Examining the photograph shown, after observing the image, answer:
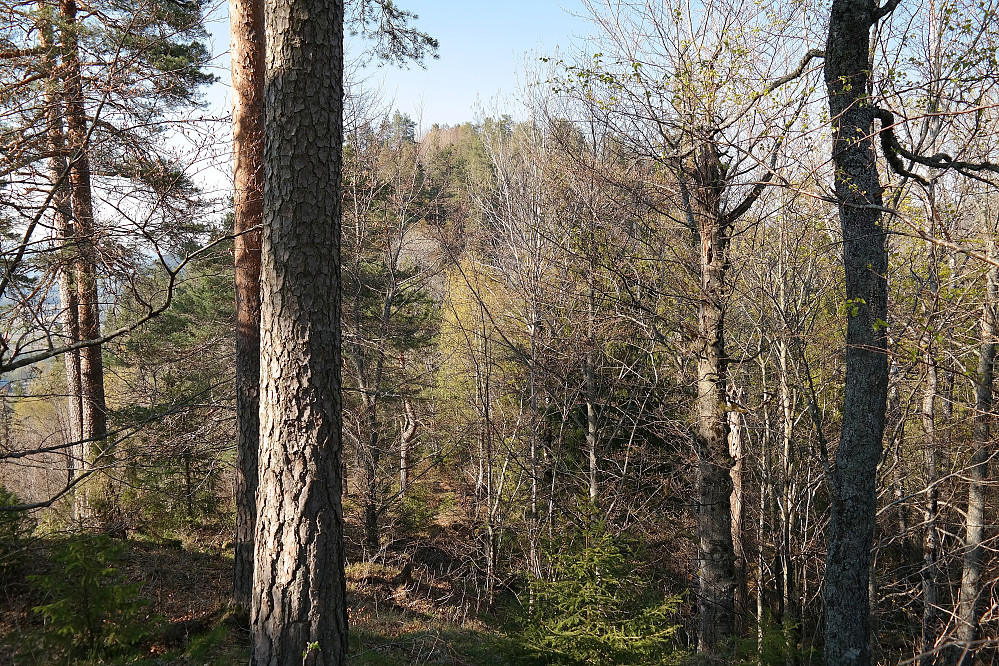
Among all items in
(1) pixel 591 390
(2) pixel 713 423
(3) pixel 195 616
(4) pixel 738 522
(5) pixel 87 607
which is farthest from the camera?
(1) pixel 591 390

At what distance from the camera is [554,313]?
11.9m

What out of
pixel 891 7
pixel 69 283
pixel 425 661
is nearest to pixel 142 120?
pixel 69 283

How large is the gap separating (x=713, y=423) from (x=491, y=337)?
282 cm

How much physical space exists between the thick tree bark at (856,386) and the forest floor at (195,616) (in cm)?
287

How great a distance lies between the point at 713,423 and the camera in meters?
6.98

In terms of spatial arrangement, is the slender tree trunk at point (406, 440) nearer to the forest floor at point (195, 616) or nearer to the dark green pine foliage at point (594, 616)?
the forest floor at point (195, 616)

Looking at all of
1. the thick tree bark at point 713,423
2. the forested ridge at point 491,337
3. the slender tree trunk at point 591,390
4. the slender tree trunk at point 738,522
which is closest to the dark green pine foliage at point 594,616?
the forested ridge at point 491,337

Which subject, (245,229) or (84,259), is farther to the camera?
(245,229)

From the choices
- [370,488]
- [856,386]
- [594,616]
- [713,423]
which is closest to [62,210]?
[594,616]

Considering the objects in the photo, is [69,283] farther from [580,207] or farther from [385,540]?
[580,207]

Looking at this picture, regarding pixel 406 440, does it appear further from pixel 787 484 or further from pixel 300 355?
pixel 300 355

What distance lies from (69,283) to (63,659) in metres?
4.47

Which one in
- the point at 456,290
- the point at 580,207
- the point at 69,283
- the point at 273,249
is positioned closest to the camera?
the point at 273,249

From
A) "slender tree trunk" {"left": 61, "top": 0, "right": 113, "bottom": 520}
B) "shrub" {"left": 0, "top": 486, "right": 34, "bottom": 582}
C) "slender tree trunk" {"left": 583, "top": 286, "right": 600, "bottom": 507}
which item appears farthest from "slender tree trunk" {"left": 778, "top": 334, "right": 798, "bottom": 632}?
"shrub" {"left": 0, "top": 486, "right": 34, "bottom": 582}
